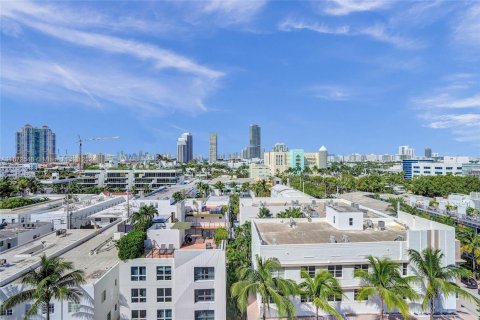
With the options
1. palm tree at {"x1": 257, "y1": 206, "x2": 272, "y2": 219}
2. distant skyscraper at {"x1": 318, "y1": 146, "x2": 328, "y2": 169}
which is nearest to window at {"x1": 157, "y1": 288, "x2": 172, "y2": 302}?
palm tree at {"x1": 257, "y1": 206, "x2": 272, "y2": 219}

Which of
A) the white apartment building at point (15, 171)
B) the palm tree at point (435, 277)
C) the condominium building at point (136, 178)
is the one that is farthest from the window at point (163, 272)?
the white apartment building at point (15, 171)

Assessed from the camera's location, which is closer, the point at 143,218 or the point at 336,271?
the point at 336,271

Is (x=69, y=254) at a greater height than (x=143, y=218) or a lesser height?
lesser

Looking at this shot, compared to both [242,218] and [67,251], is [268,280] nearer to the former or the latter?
[67,251]

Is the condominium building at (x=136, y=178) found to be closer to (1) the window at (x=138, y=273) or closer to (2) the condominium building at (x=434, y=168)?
(1) the window at (x=138, y=273)

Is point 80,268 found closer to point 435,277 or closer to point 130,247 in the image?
point 130,247

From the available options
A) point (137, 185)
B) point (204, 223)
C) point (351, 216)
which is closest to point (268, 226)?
point (351, 216)

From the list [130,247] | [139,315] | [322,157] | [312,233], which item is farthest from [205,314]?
[322,157]
